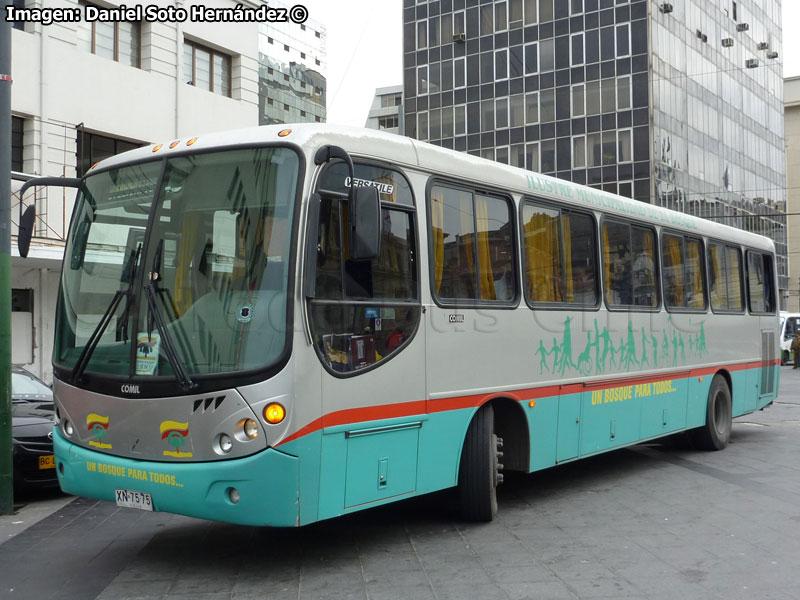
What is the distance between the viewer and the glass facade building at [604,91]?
50.3 m

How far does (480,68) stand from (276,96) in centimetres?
4956

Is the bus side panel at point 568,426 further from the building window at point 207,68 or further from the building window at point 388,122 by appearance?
the building window at point 388,122

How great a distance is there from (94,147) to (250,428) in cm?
1528

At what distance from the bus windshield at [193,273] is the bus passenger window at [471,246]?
1.66 metres

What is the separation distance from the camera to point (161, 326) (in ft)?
20.4

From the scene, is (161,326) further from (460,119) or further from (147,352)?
(460,119)

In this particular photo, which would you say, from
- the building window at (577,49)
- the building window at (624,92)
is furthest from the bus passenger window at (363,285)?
the building window at (577,49)

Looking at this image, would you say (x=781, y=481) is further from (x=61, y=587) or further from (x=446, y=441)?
(x=61, y=587)

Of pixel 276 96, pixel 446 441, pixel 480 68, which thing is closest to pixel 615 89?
pixel 480 68

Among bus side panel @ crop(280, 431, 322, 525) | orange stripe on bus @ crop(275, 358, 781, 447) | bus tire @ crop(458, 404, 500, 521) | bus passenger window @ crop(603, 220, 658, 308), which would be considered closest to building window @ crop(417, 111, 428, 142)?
bus passenger window @ crop(603, 220, 658, 308)

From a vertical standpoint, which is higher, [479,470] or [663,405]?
[663,405]

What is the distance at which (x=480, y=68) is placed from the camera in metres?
56.1

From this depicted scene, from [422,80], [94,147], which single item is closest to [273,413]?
[94,147]

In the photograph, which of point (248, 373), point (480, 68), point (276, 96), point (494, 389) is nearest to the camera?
point (248, 373)
